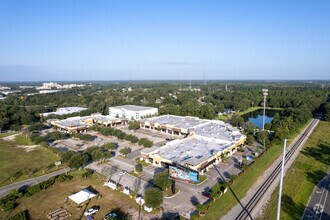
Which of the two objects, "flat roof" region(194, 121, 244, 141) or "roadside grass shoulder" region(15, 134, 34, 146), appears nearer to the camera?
"flat roof" region(194, 121, 244, 141)

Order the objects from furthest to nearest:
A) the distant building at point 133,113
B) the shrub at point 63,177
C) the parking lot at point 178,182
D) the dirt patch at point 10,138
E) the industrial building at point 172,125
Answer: the distant building at point 133,113 < the industrial building at point 172,125 < the dirt patch at point 10,138 < the shrub at point 63,177 < the parking lot at point 178,182

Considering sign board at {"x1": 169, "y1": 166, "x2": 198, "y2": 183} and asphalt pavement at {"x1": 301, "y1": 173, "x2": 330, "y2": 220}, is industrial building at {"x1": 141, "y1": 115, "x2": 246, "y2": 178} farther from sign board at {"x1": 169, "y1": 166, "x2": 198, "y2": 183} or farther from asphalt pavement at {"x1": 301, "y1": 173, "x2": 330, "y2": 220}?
asphalt pavement at {"x1": 301, "y1": 173, "x2": 330, "y2": 220}

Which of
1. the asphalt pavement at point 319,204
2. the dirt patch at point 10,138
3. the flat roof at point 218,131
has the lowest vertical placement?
the dirt patch at point 10,138

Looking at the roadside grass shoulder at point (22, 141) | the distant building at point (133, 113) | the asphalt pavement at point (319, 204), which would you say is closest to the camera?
the asphalt pavement at point (319, 204)

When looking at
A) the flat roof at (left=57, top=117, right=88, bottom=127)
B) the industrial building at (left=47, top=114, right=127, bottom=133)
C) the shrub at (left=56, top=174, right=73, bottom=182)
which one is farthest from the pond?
the shrub at (left=56, top=174, right=73, bottom=182)

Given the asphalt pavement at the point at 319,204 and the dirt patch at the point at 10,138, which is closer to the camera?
the asphalt pavement at the point at 319,204

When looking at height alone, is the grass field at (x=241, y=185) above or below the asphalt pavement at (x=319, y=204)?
below

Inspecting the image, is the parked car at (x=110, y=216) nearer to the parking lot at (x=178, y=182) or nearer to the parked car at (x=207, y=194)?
the parking lot at (x=178, y=182)

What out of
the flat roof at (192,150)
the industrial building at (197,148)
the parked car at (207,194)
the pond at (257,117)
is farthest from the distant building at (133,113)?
the parked car at (207,194)
